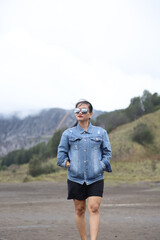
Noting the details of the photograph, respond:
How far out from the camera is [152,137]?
6662cm

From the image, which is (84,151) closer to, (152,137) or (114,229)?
(114,229)

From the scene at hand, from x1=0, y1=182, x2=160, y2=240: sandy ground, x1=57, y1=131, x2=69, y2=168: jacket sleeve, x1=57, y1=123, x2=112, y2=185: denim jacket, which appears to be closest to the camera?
x1=57, y1=123, x2=112, y2=185: denim jacket

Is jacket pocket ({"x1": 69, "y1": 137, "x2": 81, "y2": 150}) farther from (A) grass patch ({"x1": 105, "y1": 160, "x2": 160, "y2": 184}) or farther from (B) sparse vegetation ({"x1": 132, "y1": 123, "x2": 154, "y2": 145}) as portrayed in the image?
(B) sparse vegetation ({"x1": 132, "y1": 123, "x2": 154, "y2": 145})

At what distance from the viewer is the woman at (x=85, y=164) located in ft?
16.2

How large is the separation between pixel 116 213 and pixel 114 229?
2.54 m

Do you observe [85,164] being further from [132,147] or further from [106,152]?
[132,147]

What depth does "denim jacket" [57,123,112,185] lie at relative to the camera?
4961 millimetres

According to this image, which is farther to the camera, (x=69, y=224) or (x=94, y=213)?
(x=69, y=224)

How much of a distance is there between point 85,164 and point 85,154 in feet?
0.45

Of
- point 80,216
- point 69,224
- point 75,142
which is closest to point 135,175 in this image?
point 69,224

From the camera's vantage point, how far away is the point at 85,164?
4957 mm

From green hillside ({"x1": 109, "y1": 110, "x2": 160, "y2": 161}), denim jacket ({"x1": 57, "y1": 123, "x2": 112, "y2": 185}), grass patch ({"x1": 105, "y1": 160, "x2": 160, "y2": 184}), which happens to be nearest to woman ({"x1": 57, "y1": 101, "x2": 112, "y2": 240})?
denim jacket ({"x1": 57, "y1": 123, "x2": 112, "y2": 185})

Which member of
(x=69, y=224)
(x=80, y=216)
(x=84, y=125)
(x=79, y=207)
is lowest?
(x=69, y=224)

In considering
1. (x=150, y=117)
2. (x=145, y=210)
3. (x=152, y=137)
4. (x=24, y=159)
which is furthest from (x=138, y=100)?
(x=145, y=210)
